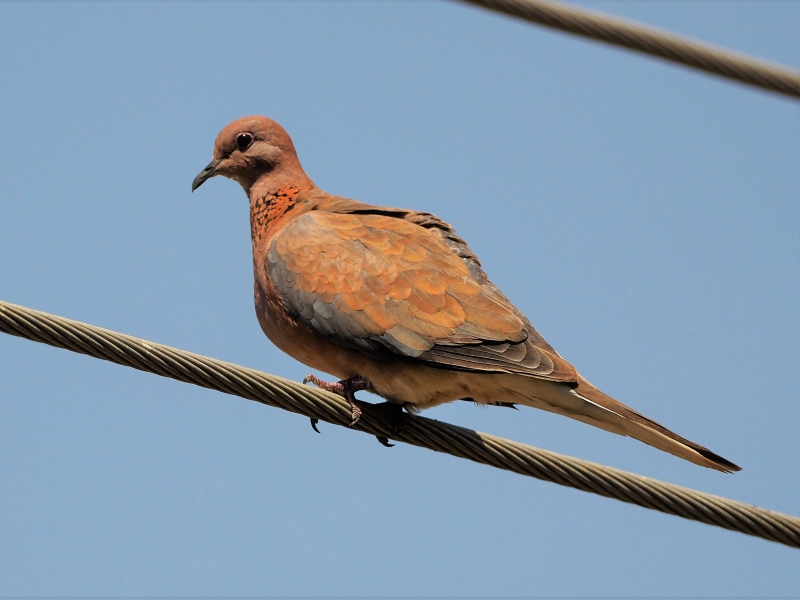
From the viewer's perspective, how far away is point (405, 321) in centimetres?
490

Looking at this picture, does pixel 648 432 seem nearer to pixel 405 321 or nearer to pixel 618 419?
pixel 618 419

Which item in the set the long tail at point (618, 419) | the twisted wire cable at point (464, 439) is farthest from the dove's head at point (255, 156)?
the twisted wire cable at point (464, 439)

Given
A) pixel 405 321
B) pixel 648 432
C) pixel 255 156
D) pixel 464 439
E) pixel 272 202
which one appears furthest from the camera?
pixel 255 156

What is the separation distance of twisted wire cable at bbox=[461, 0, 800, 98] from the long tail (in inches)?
62.5

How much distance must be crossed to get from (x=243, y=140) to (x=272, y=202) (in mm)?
614

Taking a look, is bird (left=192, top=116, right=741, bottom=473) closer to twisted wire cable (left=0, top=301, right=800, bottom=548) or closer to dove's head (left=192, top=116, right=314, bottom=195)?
twisted wire cable (left=0, top=301, right=800, bottom=548)

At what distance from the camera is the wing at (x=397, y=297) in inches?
188

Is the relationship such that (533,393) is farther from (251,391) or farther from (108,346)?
(108,346)

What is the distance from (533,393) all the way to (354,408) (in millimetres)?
773

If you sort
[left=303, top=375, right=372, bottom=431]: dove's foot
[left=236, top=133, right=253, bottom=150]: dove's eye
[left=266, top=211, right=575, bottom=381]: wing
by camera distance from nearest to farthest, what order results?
[left=266, top=211, right=575, bottom=381]: wing
[left=303, top=375, right=372, bottom=431]: dove's foot
[left=236, top=133, right=253, bottom=150]: dove's eye

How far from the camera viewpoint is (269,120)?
6539 millimetres

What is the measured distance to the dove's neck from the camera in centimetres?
586

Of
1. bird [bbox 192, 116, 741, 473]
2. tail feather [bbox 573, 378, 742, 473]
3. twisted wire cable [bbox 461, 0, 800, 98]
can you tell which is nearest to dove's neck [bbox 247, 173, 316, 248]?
bird [bbox 192, 116, 741, 473]

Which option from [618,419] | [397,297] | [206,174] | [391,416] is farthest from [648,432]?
[206,174]
